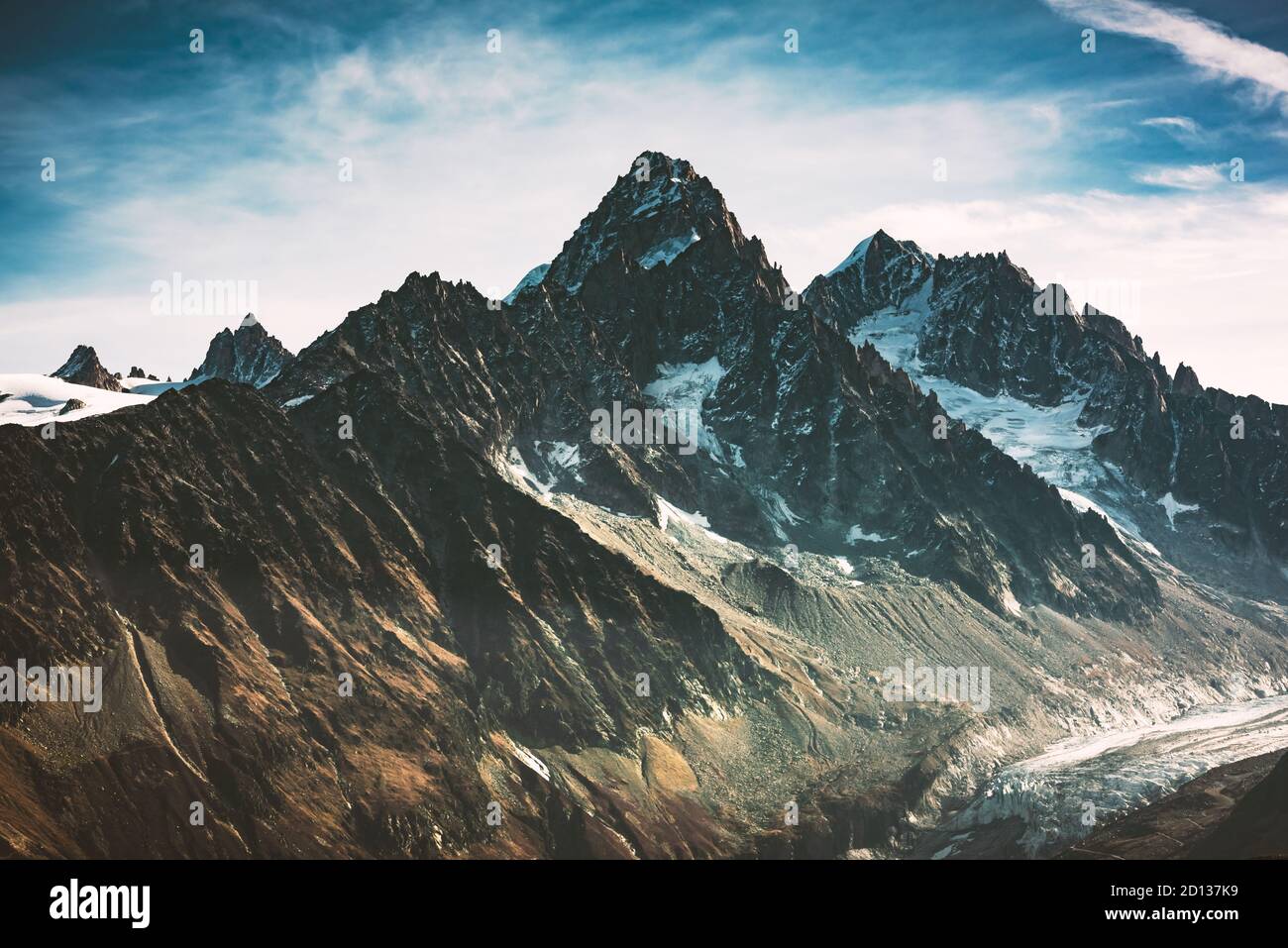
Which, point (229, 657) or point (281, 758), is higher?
point (229, 657)
